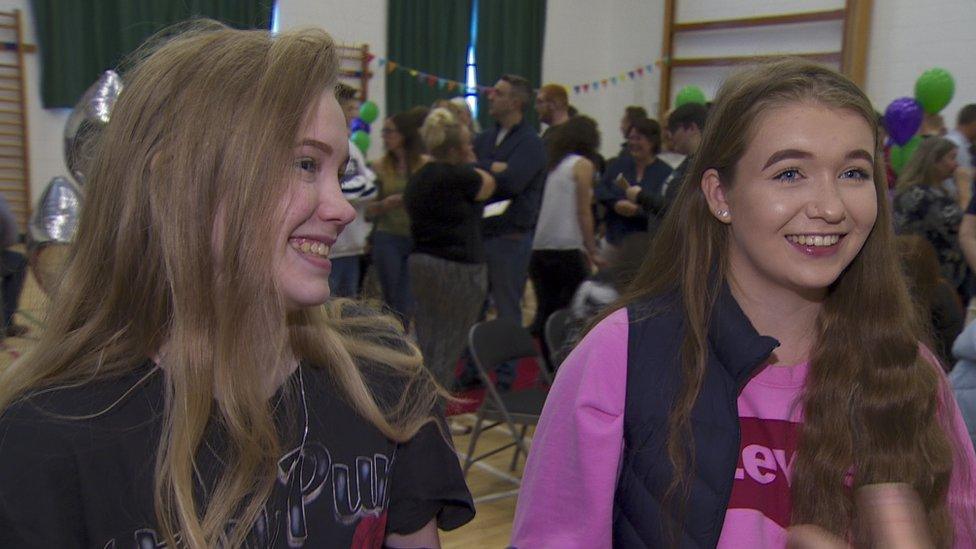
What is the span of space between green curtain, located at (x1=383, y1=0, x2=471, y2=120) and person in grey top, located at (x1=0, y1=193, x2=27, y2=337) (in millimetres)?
6277

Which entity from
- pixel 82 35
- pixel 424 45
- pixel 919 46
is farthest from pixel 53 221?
pixel 424 45

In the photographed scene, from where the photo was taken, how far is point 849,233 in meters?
1.23

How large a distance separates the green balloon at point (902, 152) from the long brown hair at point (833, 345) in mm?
4390

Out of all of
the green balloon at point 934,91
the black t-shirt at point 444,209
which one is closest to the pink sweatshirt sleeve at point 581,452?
the black t-shirt at point 444,209

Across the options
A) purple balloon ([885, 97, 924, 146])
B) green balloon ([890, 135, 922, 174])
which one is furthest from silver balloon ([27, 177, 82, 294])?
purple balloon ([885, 97, 924, 146])

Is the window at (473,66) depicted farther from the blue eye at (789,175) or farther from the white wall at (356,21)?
the blue eye at (789,175)

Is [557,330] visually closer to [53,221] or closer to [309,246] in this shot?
[53,221]

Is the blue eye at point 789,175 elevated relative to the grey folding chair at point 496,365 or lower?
elevated

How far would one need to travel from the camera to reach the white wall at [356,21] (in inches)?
347

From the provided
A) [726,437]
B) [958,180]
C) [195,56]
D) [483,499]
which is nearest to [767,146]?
[726,437]

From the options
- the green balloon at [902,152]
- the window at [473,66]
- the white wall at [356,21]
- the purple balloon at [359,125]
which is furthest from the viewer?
the window at [473,66]

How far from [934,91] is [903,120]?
0.86m

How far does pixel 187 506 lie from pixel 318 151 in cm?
39

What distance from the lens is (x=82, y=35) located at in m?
7.90
